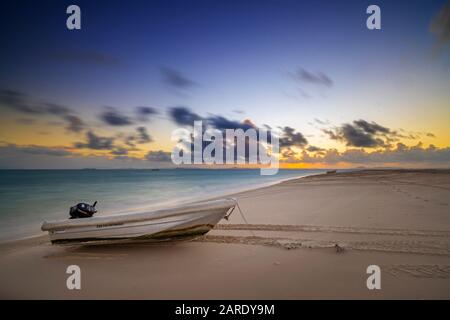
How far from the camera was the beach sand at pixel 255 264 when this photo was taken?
472 centimetres

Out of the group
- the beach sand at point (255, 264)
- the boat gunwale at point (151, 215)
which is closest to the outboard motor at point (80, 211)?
the boat gunwale at point (151, 215)

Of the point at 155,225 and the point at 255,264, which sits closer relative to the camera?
the point at 255,264

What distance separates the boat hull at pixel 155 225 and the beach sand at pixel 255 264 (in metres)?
0.44

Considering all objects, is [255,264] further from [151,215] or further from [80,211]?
[80,211]

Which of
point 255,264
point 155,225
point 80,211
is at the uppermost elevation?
point 80,211

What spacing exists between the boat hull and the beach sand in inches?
17.2

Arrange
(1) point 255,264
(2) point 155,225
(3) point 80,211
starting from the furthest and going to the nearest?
(3) point 80,211
(2) point 155,225
(1) point 255,264

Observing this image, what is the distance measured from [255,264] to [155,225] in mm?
2652

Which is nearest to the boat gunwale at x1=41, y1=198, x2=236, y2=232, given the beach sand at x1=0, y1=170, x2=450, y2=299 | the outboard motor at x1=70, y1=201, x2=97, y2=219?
the outboard motor at x1=70, y1=201, x2=97, y2=219

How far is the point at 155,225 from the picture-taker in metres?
6.52

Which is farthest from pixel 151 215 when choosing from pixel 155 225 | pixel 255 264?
pixel 255 264

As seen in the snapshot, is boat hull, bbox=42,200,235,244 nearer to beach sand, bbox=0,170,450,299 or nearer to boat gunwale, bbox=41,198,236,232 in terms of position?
boat gunwale, bbox=41,198,236,232

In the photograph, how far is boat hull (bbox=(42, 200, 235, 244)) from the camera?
6.50 m
